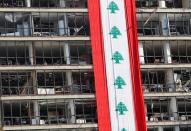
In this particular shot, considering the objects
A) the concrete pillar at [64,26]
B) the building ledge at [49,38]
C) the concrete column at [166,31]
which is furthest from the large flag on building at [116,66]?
the concrete column at [166,31]

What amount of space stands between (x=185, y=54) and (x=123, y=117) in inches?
734

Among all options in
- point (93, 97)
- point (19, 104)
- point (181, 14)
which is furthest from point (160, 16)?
point (19, 104)

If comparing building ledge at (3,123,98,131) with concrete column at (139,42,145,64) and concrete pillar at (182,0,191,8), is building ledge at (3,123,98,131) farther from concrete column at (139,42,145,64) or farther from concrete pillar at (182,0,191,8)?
concrete pillar at (182,0,191,8)

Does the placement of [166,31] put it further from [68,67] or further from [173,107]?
[68,67]

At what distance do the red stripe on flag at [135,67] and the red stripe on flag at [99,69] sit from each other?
8.21 feet

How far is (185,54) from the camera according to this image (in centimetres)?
8688

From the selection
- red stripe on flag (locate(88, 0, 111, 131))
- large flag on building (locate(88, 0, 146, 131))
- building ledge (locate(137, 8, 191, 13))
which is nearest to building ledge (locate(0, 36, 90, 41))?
building ledge (locate(137, 8, 191, 13))

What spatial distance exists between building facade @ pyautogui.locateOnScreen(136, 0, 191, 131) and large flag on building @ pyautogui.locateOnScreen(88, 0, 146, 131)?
9.77 meters

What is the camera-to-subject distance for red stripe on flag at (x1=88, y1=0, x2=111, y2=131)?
69312 millimetres

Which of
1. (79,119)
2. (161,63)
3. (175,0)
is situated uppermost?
(175,0)

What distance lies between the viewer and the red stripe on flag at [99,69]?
6931 centimetres

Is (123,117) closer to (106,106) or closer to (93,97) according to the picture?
(106,106)

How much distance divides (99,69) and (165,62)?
1529 cm

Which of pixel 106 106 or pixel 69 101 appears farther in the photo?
pixel 69 101
